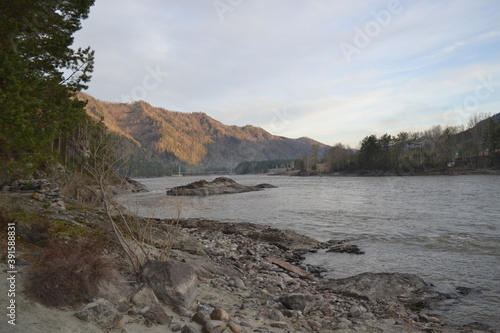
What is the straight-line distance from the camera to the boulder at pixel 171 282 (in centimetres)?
671

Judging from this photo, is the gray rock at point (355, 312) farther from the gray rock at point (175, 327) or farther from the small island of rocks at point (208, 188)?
the small island of rocks at point (208, 188)

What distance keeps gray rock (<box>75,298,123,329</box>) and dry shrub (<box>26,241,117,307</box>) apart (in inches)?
14.6

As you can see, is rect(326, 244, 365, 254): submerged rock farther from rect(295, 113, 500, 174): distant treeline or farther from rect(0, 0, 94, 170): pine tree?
rect(295, 113, 500, 174): distant treeline

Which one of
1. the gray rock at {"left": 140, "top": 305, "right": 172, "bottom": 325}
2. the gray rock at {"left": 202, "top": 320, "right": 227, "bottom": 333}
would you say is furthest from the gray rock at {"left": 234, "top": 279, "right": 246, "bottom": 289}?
the gray rock at {"left": 140, "top": 305, "right": 172, "bottom": 325}

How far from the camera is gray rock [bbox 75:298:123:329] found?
5.18 meters

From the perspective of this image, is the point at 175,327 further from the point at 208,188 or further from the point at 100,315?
the point at 208,188

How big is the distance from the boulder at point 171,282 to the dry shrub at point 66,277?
0.87 metres

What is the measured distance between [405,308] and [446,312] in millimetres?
1165

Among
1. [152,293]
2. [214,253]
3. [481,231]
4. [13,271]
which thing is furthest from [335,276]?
[481,231]

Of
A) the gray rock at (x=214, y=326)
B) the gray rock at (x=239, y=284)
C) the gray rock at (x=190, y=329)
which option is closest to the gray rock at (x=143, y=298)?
the gray rock at (x=190, y=329)

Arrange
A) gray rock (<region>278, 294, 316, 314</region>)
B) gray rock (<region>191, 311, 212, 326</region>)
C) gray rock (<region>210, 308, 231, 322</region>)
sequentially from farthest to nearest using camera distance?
gray rock (<region>278, 294, 316, 314</region>)
gray rock (<region>210, 308, 231, 322</region>)
gray rock (<region>191, 311, 212, 326</region>)

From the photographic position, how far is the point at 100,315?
5.30m

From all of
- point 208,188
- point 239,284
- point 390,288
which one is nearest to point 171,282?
point 239,284

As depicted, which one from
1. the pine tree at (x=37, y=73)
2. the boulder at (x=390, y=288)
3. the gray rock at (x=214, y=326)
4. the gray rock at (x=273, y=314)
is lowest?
the boulder at (x=390, y=288)
